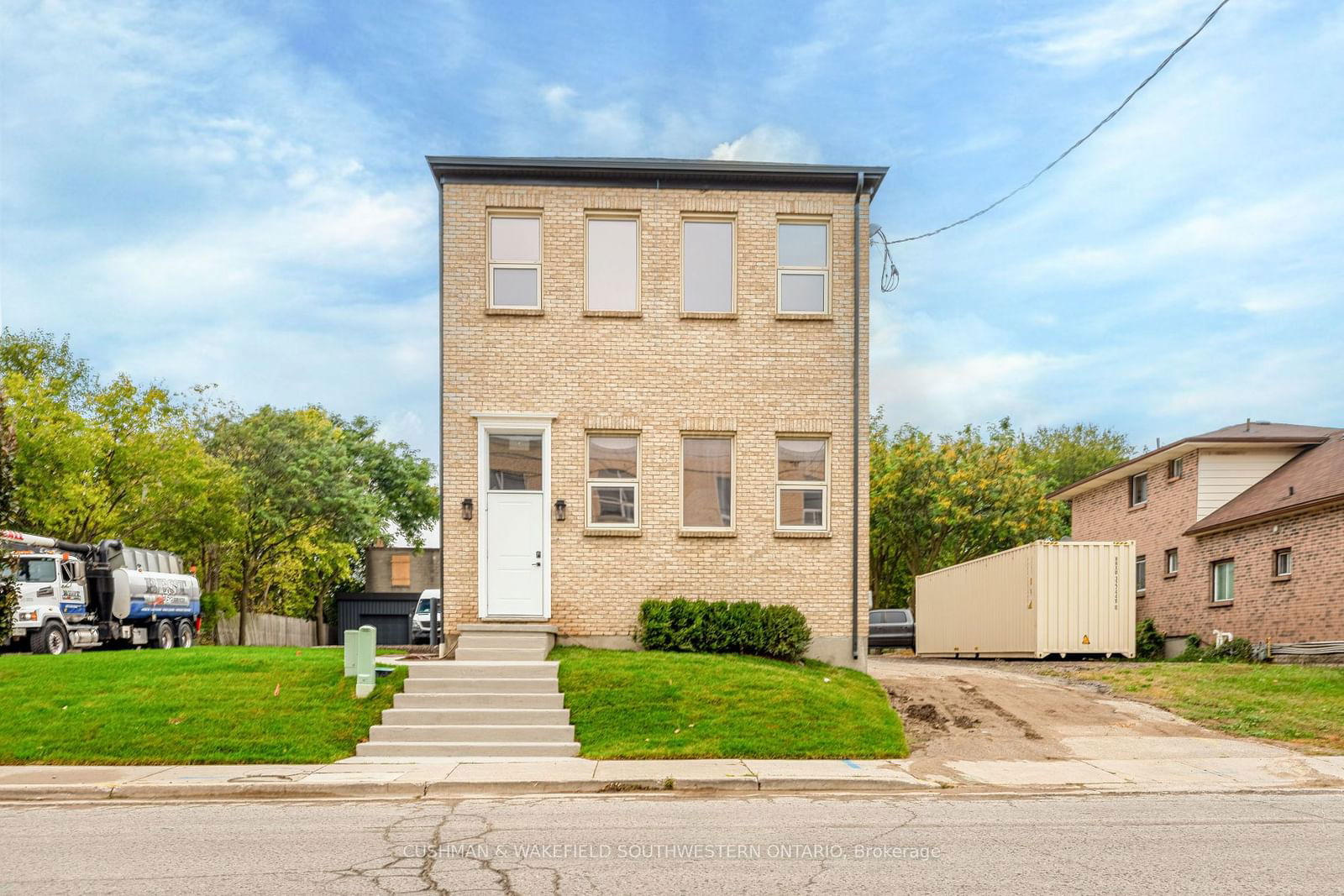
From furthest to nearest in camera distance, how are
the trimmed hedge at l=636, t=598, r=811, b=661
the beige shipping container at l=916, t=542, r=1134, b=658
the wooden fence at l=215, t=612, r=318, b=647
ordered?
the wooden fence at l=215, t=612, r=318, b=647, the beige shipping container at l=916, t=542, r=1134, b=658, the trimmed hedge at l=636, t=598, r=811, b=661

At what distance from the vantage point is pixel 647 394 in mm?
16859

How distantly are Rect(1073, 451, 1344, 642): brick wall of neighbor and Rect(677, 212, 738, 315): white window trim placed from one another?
1298 centimetres

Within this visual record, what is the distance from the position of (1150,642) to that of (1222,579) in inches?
116

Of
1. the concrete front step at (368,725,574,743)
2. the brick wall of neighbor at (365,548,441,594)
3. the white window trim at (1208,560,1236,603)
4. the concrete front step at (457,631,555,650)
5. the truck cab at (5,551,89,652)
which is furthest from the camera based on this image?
the brick wall of neighbor at (365,548,441,594)

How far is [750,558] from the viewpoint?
16.8 metres

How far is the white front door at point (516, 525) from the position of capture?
16484mm

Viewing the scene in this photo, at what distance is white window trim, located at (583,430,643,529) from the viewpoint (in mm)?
16750

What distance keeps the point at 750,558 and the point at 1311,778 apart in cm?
792

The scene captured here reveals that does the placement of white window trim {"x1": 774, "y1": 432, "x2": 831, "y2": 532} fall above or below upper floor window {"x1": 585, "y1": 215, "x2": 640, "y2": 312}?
below

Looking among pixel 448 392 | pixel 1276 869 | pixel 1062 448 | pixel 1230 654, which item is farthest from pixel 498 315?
pixel 1062 448

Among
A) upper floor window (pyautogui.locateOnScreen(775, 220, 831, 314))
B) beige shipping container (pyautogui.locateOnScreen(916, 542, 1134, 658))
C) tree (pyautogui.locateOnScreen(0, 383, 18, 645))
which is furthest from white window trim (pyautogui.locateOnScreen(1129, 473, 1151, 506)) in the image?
tree (pyautogui.locateOnScreen(0, 383, 18, 645))

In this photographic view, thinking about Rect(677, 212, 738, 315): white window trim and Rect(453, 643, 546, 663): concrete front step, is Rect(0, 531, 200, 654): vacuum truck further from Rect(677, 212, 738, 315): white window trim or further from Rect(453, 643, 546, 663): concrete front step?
Rect(677, 212, 738, 315): white window trim

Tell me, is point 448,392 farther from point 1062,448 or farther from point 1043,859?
point 1062,448

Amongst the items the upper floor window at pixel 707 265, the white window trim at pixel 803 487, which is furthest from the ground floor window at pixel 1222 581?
the upper floor window at pixel 707 265
